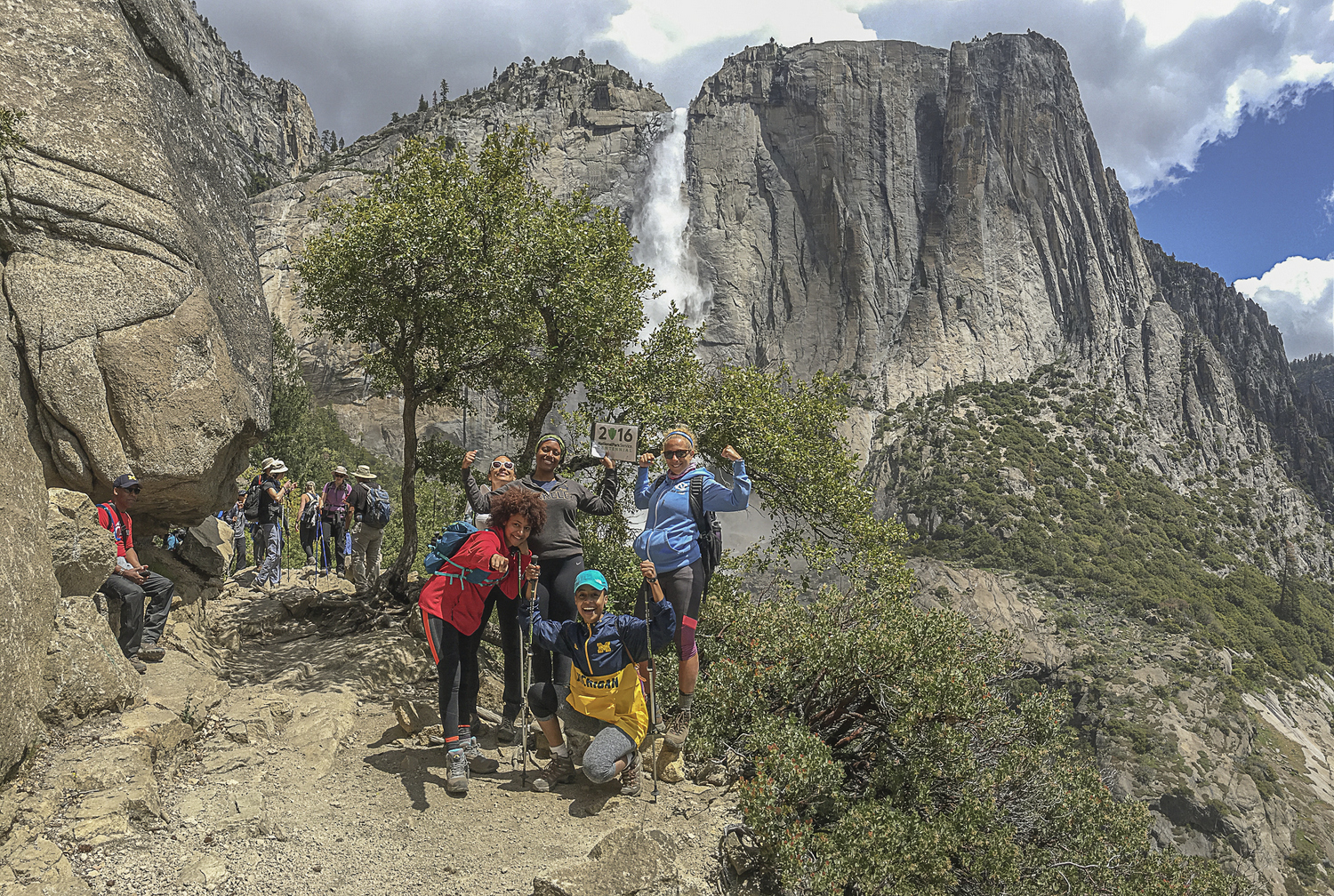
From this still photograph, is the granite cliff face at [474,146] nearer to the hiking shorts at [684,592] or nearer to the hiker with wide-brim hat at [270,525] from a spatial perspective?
the hiker with wide-brim hat at [270,525]

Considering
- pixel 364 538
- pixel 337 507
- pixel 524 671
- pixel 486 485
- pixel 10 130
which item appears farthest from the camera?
pixel 337 507

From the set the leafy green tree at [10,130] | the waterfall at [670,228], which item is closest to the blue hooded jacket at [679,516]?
the leafy green tree at [10,130]

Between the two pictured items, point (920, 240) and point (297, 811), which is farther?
point (920, 240)

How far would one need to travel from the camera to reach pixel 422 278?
9.34m

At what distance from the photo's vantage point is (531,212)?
10062 mm

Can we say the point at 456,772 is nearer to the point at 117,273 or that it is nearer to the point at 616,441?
the point at 616,441

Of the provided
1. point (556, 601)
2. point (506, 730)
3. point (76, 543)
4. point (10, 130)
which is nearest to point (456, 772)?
point (506, 730)

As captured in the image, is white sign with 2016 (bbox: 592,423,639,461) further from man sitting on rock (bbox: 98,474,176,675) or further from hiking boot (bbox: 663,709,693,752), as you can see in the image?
man sitting on rock (bbox: 98,474,176,675)

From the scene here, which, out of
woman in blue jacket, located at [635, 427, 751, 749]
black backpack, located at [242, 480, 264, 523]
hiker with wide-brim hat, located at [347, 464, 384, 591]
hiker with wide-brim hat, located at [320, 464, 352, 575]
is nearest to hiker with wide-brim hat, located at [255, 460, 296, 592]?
black backpack, located at [242, 480, 264, 523]

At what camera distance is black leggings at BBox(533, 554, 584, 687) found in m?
5.39

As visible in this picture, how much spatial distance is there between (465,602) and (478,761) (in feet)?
3.93

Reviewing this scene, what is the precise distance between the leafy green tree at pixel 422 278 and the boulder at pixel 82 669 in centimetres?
416

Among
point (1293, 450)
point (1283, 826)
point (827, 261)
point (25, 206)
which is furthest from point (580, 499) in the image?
point (1293, 450)

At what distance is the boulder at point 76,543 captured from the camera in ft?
18.2
